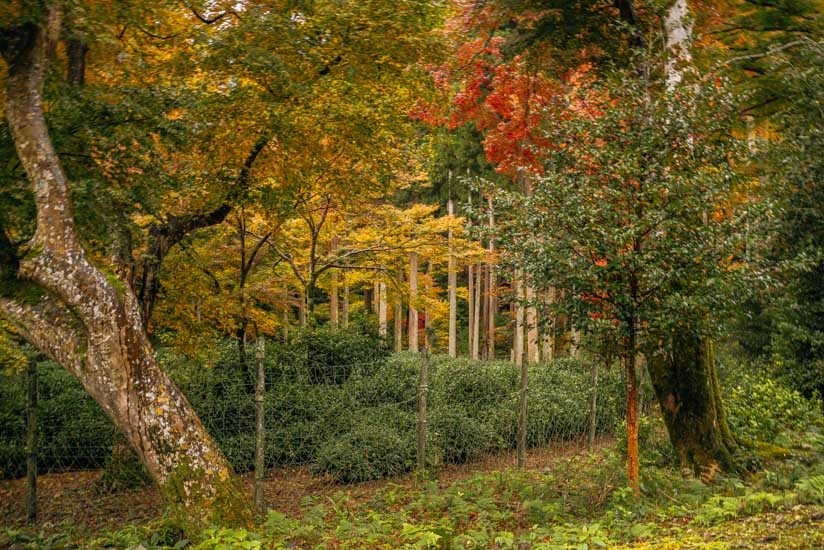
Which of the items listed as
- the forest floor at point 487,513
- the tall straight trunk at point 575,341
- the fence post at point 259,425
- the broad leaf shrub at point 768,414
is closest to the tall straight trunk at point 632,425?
the forest floor at point 487,513

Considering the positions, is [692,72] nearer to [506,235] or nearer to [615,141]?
[615,141]

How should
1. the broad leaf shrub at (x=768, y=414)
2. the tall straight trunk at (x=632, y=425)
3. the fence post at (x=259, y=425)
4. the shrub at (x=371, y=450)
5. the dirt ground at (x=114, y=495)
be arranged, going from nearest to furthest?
the tall straight trunk at (x=632, y=425)
the fence post at (x=259, y=425)
the dirt ground at (x=114, y=495)
the broad leaf shrub at (x=768, y=414)
the shrub at (x=371, y=450)

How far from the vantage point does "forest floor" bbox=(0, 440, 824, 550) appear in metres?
5.03

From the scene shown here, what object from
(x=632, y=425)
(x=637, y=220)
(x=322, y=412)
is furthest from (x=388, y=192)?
(x=632, y=425)

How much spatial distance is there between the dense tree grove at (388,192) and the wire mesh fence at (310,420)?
6 centimetres

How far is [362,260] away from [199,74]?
9.46m

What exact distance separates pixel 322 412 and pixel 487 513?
3.29 meters

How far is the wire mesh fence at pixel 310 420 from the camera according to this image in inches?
330

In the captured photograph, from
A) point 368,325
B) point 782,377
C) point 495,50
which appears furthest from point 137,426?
point 782,377

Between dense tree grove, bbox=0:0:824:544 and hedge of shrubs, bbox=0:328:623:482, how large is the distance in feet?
0.18

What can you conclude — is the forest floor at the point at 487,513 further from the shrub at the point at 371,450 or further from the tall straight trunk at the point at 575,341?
the tall straight trunk at the point at 575,341

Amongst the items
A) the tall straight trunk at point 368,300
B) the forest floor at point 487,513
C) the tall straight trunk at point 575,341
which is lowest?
the forest floor at point 487,513

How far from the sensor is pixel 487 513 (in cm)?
637

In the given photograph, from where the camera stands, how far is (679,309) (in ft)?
19.1
